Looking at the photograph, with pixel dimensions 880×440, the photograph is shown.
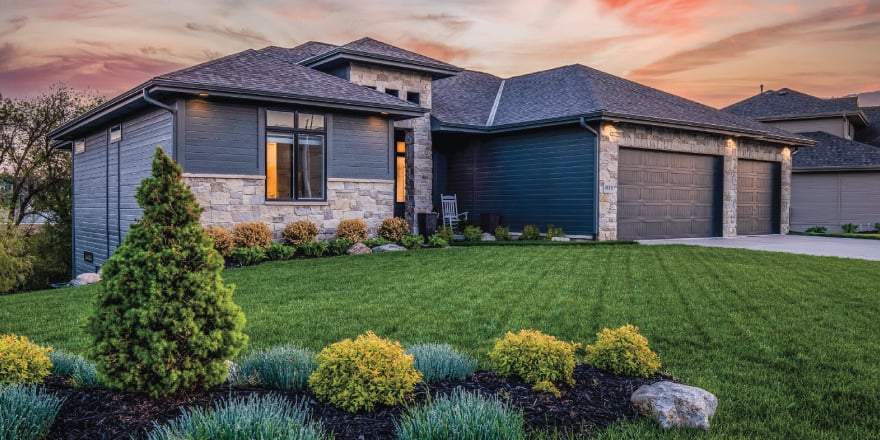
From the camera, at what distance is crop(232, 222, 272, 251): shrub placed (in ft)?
37.7

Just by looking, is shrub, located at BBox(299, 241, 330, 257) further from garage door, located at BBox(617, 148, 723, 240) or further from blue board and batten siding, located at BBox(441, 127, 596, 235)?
garage door, located at BBox(617, 148, 723, 240)

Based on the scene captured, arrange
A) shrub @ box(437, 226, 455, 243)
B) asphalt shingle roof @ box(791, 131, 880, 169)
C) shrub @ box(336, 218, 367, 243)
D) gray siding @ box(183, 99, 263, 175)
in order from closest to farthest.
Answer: gray siding @ box(183, 99, 263, 175), shrub @ box(336, 218, 367, 243), shrub @ box(437, 226, 455, 243), asphalt shingle roof @ box(791, 131, 880, 169)

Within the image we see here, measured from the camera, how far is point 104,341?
298cm

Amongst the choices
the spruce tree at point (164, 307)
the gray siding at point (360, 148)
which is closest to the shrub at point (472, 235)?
the gray siding at point (360, 148)

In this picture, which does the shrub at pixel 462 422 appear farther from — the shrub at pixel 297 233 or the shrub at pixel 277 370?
the shrub at pixel 297 233

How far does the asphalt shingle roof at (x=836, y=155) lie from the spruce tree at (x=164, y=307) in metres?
26.1

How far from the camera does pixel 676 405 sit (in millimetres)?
3248

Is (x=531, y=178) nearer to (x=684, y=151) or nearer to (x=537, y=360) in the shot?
(x=684, y=151)

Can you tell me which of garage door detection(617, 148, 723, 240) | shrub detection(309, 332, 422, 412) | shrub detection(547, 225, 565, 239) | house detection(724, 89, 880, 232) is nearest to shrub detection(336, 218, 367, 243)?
shrub detection(547, 225, 565, 239)

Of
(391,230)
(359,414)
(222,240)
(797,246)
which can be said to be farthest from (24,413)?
(797,246)

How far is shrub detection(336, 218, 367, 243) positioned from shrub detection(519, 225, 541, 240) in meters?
4.43

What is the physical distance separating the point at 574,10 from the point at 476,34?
2.63 metres

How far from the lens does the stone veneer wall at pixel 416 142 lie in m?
16.6

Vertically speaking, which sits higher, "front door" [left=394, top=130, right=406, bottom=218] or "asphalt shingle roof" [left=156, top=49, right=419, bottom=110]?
"asphalt shingle roof" [left=156, top=49, right=419, bottom=110]
